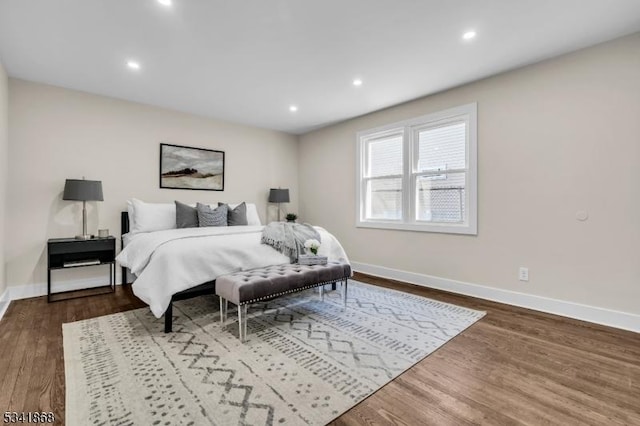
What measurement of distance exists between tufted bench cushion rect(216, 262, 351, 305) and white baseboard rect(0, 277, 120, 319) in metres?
2.45

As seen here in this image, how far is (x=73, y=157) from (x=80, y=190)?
24.8 inches

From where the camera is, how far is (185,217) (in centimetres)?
408

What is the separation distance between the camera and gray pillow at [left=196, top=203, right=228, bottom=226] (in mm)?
4090

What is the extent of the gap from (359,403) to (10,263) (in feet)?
13.9

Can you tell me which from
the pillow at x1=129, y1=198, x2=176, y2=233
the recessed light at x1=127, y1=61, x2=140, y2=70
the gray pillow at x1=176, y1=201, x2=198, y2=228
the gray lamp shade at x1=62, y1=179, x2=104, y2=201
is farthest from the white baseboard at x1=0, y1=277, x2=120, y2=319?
the recessed light at x1=127, y1=61, x2=140, y2=70

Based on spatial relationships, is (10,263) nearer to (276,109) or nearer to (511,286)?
(276,109)

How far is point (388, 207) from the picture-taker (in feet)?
15.3

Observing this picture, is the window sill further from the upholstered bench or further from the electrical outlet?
the upholstered bench

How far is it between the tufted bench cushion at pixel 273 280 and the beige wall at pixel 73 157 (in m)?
2.54

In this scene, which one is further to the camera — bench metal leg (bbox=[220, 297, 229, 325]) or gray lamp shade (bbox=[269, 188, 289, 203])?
gray lamp shade (bbox=[269, 188, 289, 203])

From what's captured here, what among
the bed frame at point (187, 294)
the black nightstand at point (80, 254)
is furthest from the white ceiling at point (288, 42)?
the bed frame at point (187, 294)

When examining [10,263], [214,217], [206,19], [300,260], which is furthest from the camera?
[214,217]

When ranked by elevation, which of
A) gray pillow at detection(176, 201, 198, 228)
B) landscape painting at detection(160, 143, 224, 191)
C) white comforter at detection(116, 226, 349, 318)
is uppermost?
landscape painting at detection(160, 143, 224, 191)

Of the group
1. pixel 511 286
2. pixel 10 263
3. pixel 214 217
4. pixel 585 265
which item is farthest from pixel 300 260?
pixel 10 263
